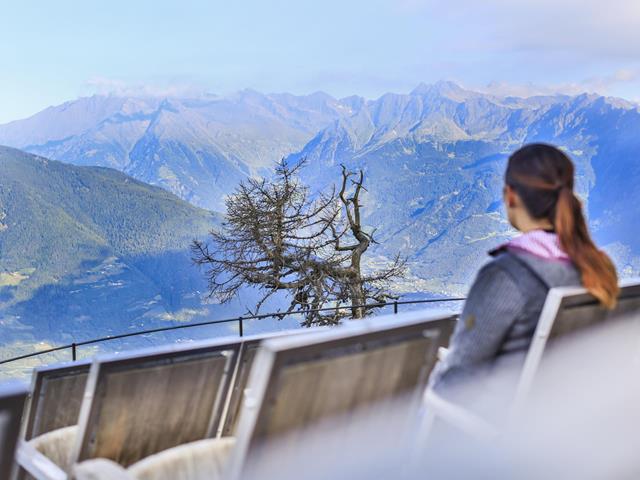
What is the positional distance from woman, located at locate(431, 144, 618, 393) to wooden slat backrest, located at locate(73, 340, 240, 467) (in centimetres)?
47

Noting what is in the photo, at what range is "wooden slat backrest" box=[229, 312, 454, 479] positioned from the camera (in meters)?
1.07

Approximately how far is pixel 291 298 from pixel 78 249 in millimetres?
97085

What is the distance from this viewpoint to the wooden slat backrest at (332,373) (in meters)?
1.07

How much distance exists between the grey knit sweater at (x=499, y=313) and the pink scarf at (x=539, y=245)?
0.01 meters

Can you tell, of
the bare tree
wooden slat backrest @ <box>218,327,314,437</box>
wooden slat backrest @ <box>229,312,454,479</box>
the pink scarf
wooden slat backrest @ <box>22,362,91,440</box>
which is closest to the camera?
wooden slat backrest @ <box>229,312,454,479</box>

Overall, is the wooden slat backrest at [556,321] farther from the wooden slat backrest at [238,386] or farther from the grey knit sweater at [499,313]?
the wooden slat backrest at [238,386]

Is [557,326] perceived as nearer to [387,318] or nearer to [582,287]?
[582,287]

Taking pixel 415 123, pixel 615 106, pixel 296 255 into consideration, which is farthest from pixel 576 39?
pixel 296 255

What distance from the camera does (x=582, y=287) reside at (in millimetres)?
1610

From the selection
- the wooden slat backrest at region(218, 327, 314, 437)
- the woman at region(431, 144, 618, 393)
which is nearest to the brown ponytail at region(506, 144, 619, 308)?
the woman at region(431, 144, 618, 393)

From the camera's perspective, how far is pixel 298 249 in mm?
19078

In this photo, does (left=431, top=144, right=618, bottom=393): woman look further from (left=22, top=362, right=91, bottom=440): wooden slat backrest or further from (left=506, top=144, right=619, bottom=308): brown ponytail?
(left=22, top=362, right=91, bottom=440): wooden slat backrest

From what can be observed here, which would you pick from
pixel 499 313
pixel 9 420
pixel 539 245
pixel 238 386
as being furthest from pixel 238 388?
pixel 9 420

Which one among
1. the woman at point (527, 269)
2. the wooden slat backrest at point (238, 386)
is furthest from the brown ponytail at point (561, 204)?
the wooden slat backrest at point (238, 386)
